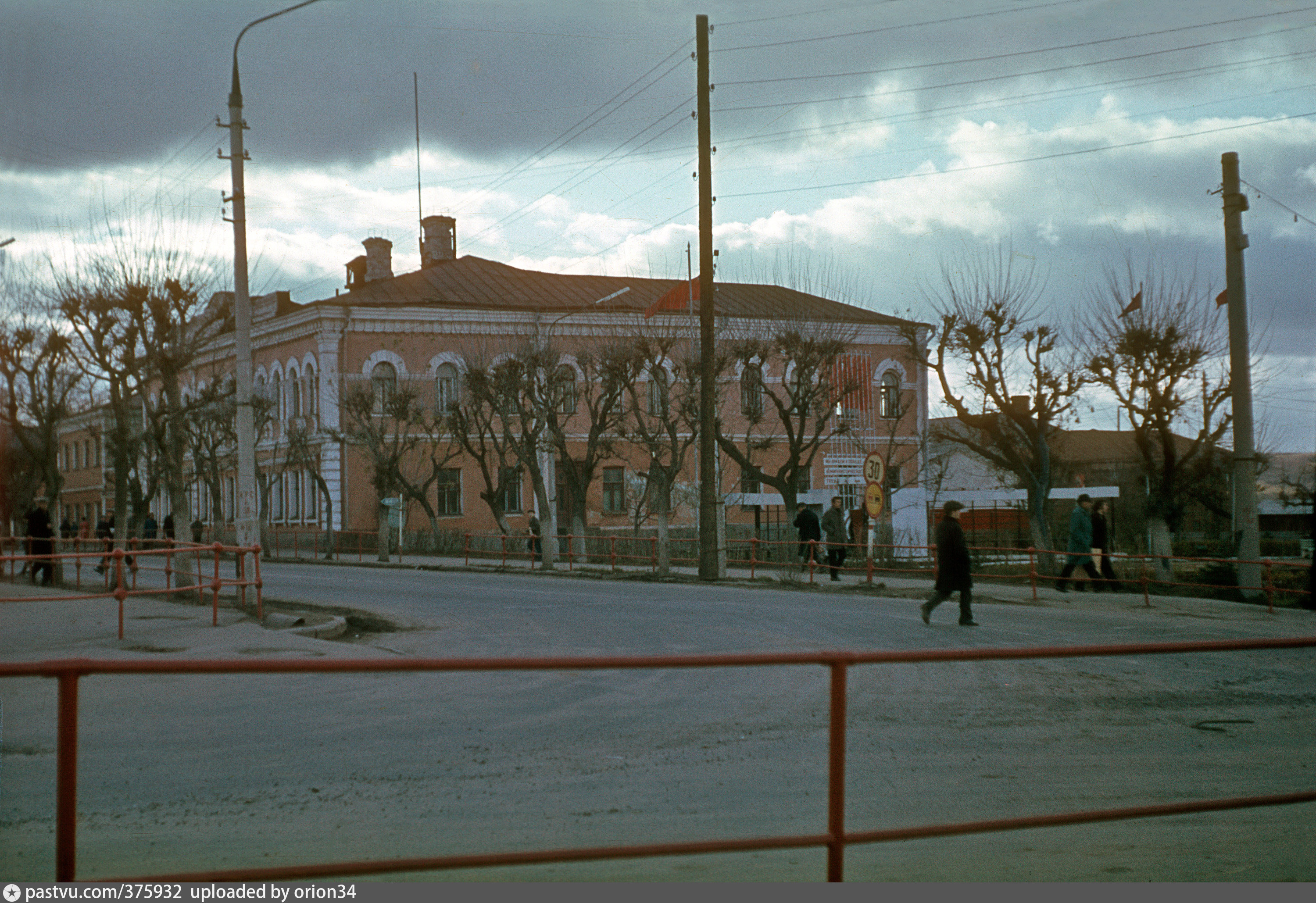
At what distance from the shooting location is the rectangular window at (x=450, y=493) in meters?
47.7

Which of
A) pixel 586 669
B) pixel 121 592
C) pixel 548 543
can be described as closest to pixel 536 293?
pixel 548 543

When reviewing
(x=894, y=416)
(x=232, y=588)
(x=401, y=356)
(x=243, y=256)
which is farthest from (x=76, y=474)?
(x=243, y=256)

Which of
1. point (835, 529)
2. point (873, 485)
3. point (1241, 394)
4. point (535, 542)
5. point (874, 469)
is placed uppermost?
point (1241, 394)

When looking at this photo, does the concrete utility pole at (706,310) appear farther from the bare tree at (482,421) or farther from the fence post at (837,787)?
the fence post at (837,787)

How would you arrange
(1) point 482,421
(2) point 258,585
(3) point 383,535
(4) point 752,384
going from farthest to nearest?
(1) point 482,421 < (3) point 383,535 < (4) point 752,384 < (2) point 258,585

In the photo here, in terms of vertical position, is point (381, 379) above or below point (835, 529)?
above

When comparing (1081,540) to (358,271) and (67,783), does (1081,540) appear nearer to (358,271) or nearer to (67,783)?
(67,783)

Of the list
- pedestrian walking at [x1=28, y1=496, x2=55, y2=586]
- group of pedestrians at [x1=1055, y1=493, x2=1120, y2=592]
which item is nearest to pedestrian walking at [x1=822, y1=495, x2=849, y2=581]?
group of pedestrians at [x1=1055, y1=493, x2=1120, y2=592]

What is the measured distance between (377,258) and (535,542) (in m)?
22.0

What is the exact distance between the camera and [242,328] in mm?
19000

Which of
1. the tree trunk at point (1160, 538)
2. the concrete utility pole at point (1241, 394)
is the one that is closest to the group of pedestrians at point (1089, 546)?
the concrete utility pole at point (1241, 394)

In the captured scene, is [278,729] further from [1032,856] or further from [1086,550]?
[1086,550]

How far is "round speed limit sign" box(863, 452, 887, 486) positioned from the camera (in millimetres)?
23781

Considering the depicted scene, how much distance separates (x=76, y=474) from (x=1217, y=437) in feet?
232
